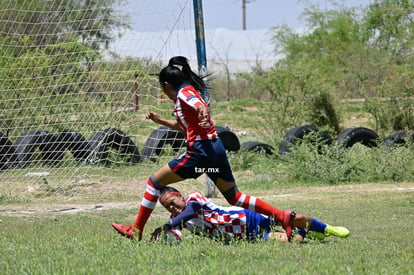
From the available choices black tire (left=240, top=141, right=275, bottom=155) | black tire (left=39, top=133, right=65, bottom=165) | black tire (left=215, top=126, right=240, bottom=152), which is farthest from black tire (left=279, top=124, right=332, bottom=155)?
black tire (left=39, top=133, right=65, bottom=165)

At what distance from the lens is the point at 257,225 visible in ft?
24.2

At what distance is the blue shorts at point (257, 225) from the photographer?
736 centimetres

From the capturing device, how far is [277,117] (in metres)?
20.6

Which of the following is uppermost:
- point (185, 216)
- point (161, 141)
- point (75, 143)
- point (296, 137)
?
point (185, 216)

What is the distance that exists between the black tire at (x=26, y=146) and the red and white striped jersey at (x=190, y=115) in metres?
7.86

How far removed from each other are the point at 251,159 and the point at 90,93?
4253mm

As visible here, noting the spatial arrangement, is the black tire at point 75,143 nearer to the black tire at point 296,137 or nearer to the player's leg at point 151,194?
the black tire at point 296,137

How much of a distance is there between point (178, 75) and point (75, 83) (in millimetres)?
7310

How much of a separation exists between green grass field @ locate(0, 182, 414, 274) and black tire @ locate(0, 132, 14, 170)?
423cm

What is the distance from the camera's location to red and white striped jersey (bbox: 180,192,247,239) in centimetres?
733

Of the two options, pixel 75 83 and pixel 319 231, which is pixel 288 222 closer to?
pixel 319 231

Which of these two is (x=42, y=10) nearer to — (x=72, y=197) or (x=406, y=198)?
(x=72, y=197)

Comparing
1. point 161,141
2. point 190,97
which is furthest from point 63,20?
point 190,97

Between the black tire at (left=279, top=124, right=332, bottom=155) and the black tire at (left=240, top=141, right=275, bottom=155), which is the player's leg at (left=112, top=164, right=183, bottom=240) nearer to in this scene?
the black tire at (left=279, top=124, right=332, bottom=155)
